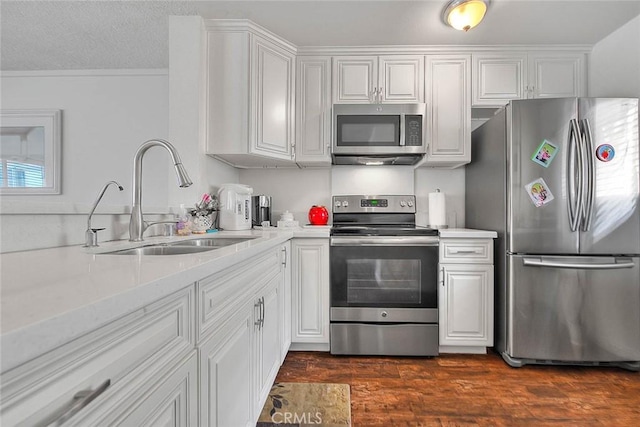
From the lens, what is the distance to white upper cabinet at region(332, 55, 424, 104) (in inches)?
100.0

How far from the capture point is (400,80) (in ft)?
8.36

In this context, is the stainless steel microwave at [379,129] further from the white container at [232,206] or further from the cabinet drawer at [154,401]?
the cabinet drawer at [154,401]

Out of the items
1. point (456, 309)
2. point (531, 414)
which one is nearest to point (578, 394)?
point (531, 414)

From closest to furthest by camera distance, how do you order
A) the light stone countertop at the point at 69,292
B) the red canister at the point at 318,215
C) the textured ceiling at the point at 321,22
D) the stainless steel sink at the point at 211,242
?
the light stone countertop at the point at 69,292 < the stainless steel sink at the point at 211,242 < the textured ceiling at the point at 321,22 < the red canister at the point at 318,215

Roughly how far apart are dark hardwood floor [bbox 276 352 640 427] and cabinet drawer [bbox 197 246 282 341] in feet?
2.97

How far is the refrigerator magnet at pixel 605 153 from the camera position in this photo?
1.99 metres

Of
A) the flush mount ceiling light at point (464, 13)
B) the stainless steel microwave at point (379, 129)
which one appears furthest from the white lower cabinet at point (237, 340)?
the flush mount ceiling light at point (464, 13)

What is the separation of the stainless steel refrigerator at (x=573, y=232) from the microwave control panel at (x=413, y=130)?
583 mm

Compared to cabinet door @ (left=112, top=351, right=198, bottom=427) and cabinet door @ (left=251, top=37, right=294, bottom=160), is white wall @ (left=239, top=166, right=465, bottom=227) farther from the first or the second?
cabinet door @ (left=112, top=351, right=198, bottom=427)

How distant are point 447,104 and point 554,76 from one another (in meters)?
0.89

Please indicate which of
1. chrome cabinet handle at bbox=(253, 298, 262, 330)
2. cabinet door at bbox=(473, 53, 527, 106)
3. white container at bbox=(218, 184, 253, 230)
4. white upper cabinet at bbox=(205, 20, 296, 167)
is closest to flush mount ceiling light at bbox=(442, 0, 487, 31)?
cabinet door at bbox=(473, 53, 527, 106)

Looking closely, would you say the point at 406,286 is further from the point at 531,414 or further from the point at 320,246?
the point at 531,414

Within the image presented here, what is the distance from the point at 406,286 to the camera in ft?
7.34

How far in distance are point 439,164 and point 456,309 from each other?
1162mm
